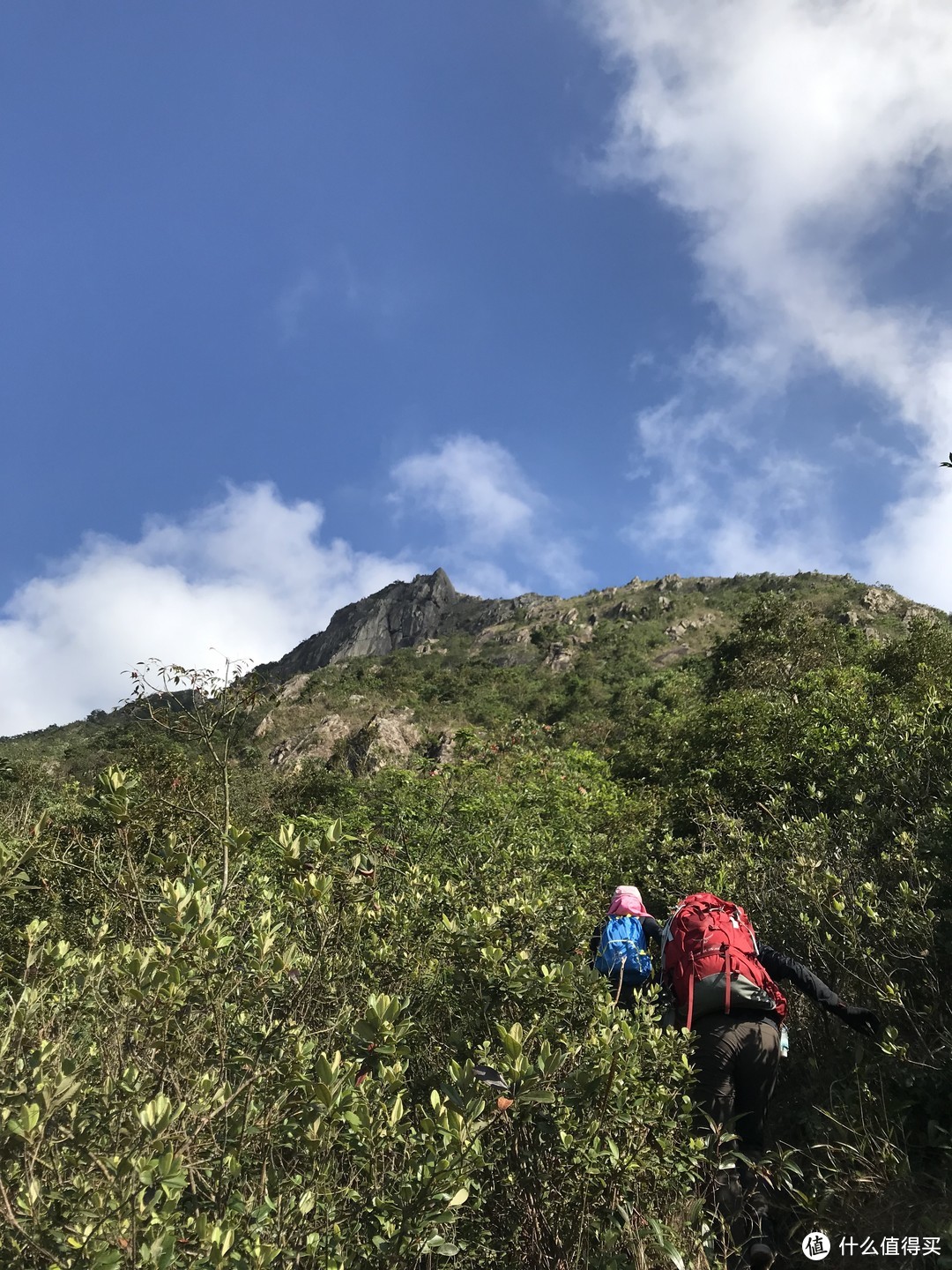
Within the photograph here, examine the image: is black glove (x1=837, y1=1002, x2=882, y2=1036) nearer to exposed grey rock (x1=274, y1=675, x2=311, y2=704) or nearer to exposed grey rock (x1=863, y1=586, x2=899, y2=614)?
exposed grey rock (x1=274, y1=675, x2=311, y2=704)

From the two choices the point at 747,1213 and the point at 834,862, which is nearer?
the point at 747,1213

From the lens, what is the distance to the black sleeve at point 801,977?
3.54 m

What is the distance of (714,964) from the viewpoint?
3.42m

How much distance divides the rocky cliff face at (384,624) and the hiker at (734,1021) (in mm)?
94760

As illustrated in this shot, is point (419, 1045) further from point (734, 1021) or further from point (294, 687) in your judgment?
point (294, 687)

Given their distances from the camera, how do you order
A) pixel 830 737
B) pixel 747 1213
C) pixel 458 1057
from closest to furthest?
1. pixel 747 1213
2. pixel 458 1057
3. pixel 830 737

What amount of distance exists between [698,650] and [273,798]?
32.2 meters

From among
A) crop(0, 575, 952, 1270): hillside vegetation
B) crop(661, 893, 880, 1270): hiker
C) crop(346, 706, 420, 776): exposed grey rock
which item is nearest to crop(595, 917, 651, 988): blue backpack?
crop(0, 575, 952, 1270): hillside vegetation

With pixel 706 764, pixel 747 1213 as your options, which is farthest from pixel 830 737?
pixel 747 1213

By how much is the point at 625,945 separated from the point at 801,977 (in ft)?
2.97

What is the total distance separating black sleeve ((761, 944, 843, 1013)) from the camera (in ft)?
11.6

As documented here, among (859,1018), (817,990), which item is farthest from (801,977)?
(859,1018)

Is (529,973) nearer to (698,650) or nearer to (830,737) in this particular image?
(830,737)

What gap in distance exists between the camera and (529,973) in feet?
9.62
